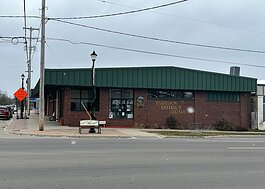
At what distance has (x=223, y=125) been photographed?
33688 mm

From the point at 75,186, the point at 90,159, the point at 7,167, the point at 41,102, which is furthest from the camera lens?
the point at 41,102

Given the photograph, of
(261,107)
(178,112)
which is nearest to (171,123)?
(178,112)

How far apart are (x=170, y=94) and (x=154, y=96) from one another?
1.44 meters

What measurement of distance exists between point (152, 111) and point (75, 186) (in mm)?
24816

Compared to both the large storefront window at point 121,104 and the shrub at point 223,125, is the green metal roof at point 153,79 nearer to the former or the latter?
the large storefront window at point 121,104

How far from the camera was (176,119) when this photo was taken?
33219 millimetres

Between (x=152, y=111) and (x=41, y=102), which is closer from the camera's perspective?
(x=41, y=102)

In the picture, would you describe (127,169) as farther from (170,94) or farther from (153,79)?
(170,94)

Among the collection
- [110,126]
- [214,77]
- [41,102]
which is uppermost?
[214,77]

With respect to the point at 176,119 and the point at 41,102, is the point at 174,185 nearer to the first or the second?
the point at 41,102

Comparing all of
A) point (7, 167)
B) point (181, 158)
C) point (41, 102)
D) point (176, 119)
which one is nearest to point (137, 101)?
point (176, 119)

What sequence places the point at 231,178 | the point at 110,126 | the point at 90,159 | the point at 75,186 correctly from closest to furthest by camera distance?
the point at 75,186, the point at 231,178, the point at 90,159, the point at 110,126

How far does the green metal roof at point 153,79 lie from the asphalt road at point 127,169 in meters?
15.9

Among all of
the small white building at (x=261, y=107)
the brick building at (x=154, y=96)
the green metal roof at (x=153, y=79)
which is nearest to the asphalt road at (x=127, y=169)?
the green metal roof at (x=153, y=79)
